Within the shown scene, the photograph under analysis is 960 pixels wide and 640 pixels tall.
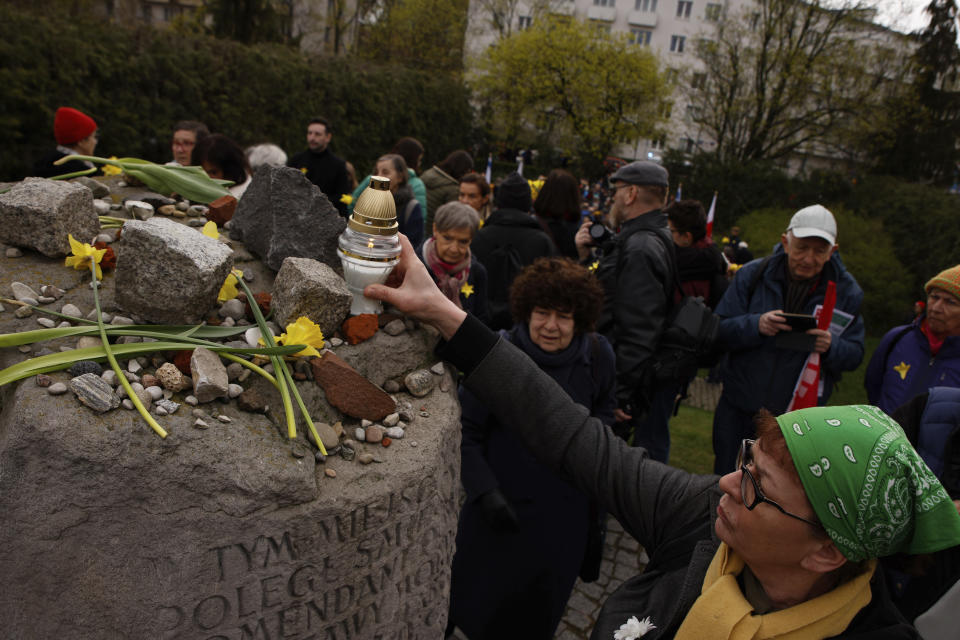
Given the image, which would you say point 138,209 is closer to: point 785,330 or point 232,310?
point 232,310

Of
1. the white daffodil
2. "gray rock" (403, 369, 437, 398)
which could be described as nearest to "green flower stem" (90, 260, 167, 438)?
"gray rock" (403, 369, 437, 398)

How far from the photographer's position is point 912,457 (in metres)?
1.41

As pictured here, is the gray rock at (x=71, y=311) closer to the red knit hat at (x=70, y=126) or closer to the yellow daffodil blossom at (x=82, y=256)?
the yellow daffodil blossom at (x=82, y=256)

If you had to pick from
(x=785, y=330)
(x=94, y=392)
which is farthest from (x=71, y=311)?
(x=785, y=330)

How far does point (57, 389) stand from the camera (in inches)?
70.1

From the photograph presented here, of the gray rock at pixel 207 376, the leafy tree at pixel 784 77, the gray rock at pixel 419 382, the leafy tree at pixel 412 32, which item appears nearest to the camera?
the gray rock at pixel 207 376

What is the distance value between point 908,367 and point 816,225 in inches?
38.0

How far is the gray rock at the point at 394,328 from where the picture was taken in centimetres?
250

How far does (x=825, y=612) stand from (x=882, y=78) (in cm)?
2846

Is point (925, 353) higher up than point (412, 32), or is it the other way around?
point (412, 32)

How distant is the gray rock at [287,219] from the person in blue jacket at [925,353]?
3109mm

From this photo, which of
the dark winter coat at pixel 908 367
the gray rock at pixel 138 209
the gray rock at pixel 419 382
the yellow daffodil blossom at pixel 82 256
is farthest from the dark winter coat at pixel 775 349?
the yellow daffodil blossom at pixel 82 256

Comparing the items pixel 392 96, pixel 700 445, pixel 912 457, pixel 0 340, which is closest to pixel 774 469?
pixel 912 457

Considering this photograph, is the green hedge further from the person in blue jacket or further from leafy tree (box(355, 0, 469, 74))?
leafy tree (box(355, 0, 469, 74))
